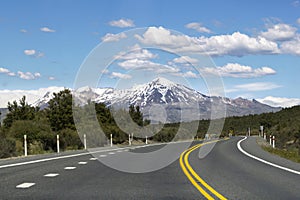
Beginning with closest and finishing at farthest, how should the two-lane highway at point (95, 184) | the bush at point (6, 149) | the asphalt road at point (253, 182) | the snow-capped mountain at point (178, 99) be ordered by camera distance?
the two-lane highway at point (95, 184) → the asphalt road at point (253, 182) → the bush at point (6, 149) → the snow-capped mountain at point (178, 99)

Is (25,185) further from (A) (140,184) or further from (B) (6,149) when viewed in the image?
(B) (6,149)

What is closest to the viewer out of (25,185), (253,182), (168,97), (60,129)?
(25,185)

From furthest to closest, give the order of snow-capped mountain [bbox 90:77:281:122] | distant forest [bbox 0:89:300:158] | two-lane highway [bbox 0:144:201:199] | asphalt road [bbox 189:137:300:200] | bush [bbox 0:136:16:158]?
snow-capped mountain [bbox 90:77:281:122] < distant forest [bbox 0:89:300:158] < bush [bbox 0:136:16:158] < asphalt road [bbox 189:137:300:200] < two-lane highway [bbox 0:144:201:199]

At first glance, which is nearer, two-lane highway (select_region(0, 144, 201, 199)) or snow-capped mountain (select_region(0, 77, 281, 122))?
two-lane highway (select_region(0, 144, 201, 199))

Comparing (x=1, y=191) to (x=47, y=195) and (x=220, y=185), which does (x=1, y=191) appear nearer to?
(x=47, y=195)

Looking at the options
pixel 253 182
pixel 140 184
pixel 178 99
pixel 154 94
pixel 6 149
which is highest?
pixel 154 94

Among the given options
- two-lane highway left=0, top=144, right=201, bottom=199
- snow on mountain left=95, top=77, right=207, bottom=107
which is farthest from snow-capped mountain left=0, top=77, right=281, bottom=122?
two-lane highway left=0, top=144, right=201, bottom=199

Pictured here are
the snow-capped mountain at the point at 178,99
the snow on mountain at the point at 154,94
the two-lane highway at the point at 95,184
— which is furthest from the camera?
the snow-capped mountain at the point at 178,99

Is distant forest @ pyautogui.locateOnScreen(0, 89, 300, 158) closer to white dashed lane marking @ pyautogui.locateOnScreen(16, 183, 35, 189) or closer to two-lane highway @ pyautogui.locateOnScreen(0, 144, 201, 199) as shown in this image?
two-lane highway @ pyautogui.locateOnScreen(0, 144, 201, 199)

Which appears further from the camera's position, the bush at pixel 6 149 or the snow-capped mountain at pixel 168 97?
the snow-capped mountain at pixel 168 97

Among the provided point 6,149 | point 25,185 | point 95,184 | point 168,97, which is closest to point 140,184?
point 95,184

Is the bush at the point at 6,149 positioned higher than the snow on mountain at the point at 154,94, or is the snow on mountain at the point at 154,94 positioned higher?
the snow on mountain at the point at 154,94

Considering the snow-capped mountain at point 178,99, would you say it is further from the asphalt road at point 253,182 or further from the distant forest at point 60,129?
the asphalt road at point 253,182

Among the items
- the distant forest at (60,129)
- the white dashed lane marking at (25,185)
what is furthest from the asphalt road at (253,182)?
the distant forest at (60,129)
